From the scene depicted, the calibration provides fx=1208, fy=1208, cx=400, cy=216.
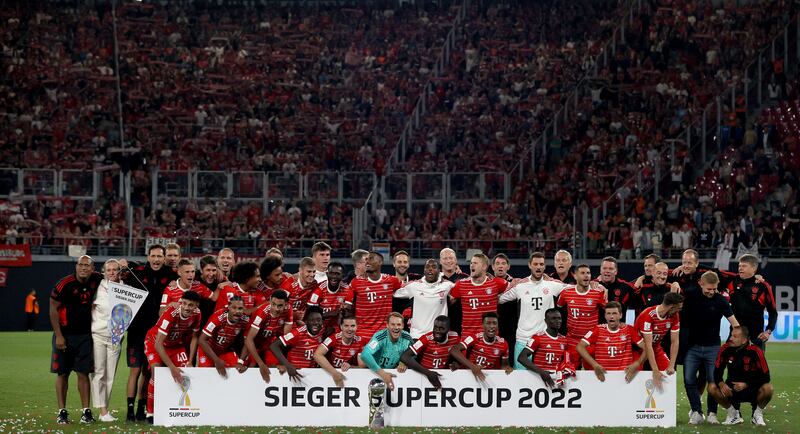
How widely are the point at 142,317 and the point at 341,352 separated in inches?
93.8

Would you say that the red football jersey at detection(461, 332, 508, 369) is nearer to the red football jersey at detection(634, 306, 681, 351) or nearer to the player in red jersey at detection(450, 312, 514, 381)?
the player in red jersey at detection(450, 312, 514, 381)

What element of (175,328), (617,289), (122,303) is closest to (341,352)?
(175,328)

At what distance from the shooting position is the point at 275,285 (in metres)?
13.8

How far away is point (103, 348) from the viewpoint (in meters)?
13.5

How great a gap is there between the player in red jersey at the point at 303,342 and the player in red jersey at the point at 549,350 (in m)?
2.23

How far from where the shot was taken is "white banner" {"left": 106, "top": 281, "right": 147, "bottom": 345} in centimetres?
1343

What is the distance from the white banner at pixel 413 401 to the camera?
12734 mm

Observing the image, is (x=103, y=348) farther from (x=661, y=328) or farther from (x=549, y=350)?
(x=661, y=328)

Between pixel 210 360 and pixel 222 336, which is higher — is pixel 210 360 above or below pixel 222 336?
below

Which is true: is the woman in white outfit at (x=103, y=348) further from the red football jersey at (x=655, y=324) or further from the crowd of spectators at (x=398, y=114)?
the crowd of spectators at (x=398, y=114)

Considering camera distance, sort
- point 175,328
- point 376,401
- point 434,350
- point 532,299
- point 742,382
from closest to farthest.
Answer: point 376,401
point 175,328
point 434,350
point 742,382
point 532,299

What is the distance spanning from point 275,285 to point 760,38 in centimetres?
2854

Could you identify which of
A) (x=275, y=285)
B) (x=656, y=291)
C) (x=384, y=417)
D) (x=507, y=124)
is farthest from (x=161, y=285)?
(x=507, y=124)

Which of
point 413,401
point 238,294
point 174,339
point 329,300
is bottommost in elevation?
point 413,401
